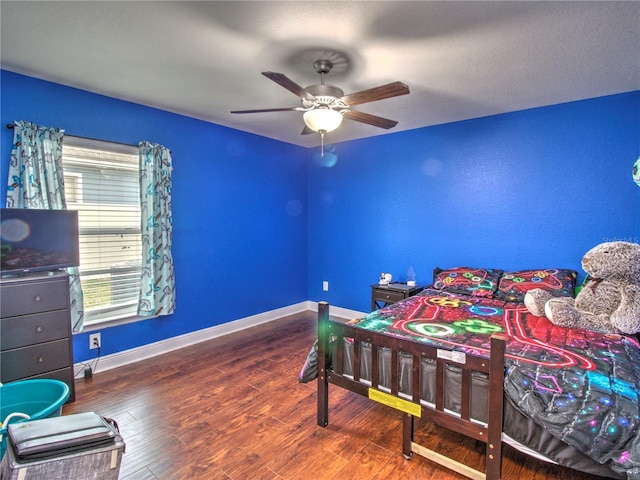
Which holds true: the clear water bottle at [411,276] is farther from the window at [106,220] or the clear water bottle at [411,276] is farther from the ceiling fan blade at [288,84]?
the window at [106,220]

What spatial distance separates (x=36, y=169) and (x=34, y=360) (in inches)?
55.2

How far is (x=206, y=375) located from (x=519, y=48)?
341cm

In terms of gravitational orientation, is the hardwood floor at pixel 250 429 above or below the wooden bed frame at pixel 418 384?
below

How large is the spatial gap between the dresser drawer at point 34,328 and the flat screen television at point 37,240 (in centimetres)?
Answer: 35

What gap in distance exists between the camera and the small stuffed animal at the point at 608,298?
2.29m

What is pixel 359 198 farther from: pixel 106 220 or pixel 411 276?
pixel 106 220

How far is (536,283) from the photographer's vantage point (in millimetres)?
3053

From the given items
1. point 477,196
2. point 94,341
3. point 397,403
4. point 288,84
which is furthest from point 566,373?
point 94,341

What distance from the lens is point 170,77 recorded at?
2.58 meters

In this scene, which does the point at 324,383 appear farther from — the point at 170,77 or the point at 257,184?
the point at 257,184

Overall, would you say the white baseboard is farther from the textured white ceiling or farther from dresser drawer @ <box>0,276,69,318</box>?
the textured white ceiling

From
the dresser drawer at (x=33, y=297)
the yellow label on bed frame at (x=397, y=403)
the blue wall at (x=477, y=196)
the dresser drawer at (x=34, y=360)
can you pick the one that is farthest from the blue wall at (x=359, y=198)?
the yellow label on bed frame at (x=397, y=403)

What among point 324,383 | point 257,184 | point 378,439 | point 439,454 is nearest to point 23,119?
point 257,184

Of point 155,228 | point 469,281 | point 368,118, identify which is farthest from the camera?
point 469,281
